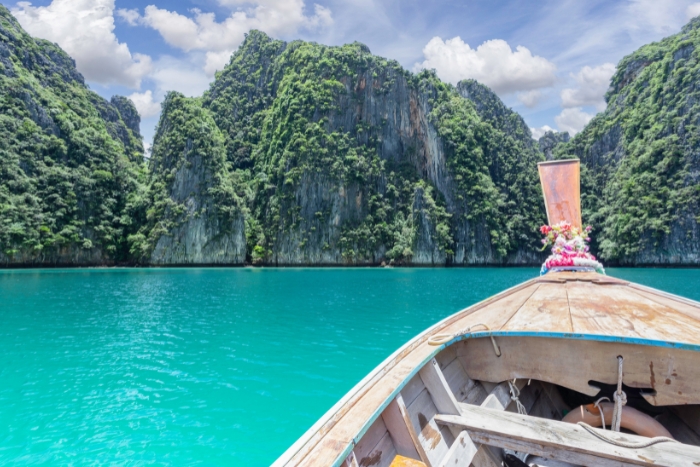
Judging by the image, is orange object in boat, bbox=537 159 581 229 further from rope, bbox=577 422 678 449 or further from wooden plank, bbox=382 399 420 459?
wooden plank, bbox=382 399 420 459

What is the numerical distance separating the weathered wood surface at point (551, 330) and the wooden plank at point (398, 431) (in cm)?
16

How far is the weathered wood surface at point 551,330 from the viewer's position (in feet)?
7.25

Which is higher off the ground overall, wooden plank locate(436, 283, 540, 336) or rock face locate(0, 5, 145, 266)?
rock face locate(0, 5, 145, 266)

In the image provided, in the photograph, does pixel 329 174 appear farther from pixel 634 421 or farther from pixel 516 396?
pixel 634 421

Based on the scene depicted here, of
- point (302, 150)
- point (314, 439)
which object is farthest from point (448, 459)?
point (302, 150)

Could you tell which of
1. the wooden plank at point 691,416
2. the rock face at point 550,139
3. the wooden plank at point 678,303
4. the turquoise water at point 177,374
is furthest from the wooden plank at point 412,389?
the rock face at point 550,139

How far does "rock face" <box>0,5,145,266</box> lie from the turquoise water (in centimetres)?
4184

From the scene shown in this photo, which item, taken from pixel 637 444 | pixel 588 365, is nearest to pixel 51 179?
pixel 588 365

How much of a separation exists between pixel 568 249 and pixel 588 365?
723 cm

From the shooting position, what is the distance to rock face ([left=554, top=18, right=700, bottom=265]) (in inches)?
2270

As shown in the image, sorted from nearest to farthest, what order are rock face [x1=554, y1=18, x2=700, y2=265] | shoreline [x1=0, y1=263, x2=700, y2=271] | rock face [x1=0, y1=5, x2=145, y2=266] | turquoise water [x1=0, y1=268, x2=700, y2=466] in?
1. turquoise water [x1=0, y1=268, x2=700, y2=466]
2. rock face [x1=0, y1=5, x2=145, y2=266]
3. shoreline [x1=0, y1=263, x2=700, y2=271]
4. rock face [x1=554, y1=18, x2=700, y2=265]

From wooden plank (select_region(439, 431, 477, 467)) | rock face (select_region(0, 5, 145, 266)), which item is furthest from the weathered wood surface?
rock face (select_region(0, 5, 145, 266))

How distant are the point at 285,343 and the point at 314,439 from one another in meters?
10.6

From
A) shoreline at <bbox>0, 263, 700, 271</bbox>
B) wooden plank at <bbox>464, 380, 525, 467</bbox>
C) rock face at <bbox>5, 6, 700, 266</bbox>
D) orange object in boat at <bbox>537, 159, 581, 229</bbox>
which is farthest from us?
rock face at <bbox>5, 6, 700, 266</bbox>
